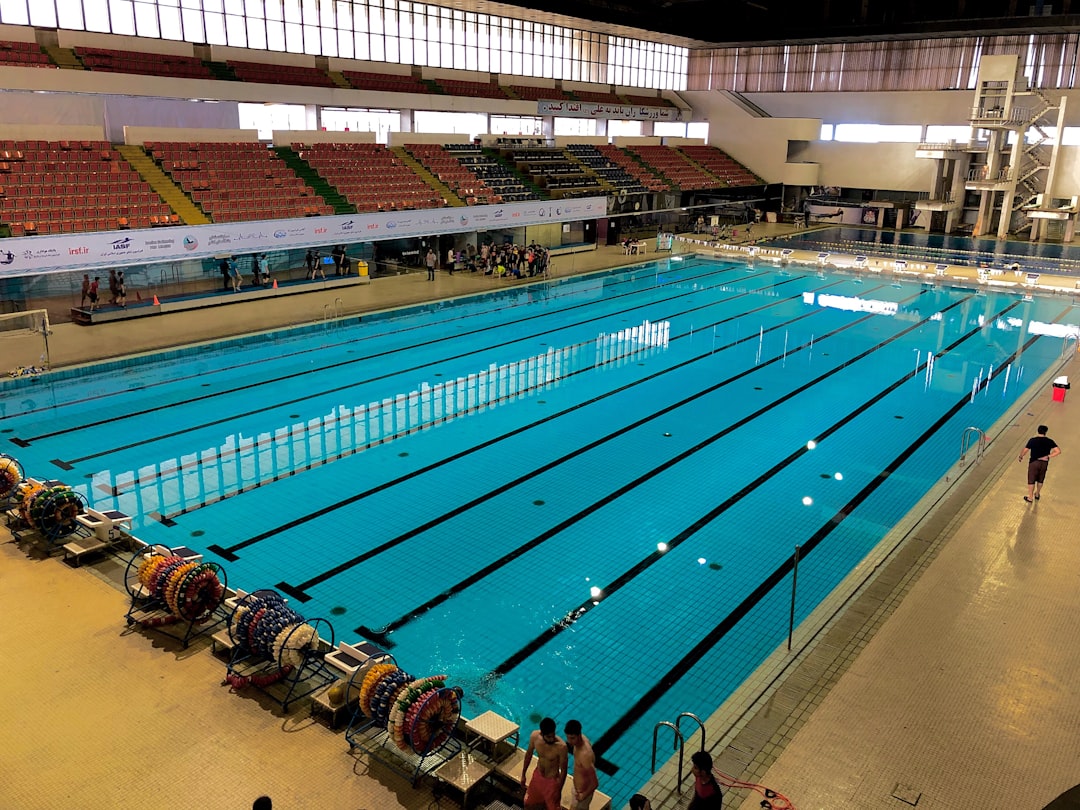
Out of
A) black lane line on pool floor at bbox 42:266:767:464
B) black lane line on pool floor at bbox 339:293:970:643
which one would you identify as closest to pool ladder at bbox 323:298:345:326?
black lane line on pool floor at bbox 42:266:767:464

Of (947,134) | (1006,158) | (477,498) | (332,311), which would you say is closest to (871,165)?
(947,134)

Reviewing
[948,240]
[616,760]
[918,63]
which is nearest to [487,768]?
[616,760]

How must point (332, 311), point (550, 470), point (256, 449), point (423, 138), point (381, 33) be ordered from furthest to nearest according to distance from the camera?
1. point (381, 33)
2. point (423, 138)
3. point (332, 311)
4. point (256, 449)
5. point (550, 470)

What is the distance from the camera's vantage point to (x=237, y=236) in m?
17.5

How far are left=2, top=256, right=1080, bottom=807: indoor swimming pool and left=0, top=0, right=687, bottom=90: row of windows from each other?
38.4 feet

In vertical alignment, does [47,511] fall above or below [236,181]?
below

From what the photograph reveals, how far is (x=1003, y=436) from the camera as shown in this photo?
10977 mm

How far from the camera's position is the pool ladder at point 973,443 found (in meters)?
9.85

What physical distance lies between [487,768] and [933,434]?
8.79m

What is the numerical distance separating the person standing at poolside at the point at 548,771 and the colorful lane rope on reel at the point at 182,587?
3.02 meters

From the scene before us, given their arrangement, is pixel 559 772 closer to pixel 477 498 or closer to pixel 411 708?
pixel 411 708

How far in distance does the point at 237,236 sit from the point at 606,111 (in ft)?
74.3

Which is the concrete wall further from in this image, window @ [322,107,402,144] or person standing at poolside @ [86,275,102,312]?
person standing at poolside @ [86,275,102,312]

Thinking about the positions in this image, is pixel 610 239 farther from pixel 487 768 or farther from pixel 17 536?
pixel 487 768
